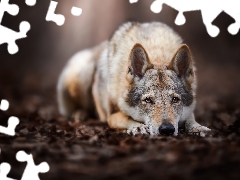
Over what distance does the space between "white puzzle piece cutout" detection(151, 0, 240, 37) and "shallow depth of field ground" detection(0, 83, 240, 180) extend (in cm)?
203

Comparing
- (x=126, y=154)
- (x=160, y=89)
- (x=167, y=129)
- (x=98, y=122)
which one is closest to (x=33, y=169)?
(x=126, y=154)

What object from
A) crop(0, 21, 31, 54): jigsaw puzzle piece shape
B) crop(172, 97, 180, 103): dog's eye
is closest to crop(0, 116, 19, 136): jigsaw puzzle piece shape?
crop(0, 21, 31, 54): jigsaw puzzle piece shape

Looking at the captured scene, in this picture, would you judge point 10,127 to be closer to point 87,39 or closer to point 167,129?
point 167,129

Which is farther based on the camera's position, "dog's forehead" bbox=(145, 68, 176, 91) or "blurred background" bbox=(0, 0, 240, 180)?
"dog's forehead" bbox=(145, 68, 176, 91)

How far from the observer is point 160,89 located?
22.6 ft

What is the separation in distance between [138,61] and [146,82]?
54 cm

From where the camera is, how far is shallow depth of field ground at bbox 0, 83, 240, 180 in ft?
14.7

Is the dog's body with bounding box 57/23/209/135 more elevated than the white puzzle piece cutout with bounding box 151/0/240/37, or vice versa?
the white puzzle piece cutout with bounding box 151/0/240/37

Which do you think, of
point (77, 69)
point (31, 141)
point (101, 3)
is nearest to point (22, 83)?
point (77, 69)

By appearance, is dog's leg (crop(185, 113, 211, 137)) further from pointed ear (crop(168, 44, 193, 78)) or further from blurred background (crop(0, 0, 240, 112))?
blurred background (crop(0, 0, 240, 112))

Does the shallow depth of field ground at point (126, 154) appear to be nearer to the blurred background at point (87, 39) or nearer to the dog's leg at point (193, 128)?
the dog's leg at point (193, 128)

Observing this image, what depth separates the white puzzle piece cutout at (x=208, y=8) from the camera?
7.28 meters

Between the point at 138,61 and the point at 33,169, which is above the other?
the point at 138,61

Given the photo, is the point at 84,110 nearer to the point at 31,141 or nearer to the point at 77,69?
the point at 77,69
